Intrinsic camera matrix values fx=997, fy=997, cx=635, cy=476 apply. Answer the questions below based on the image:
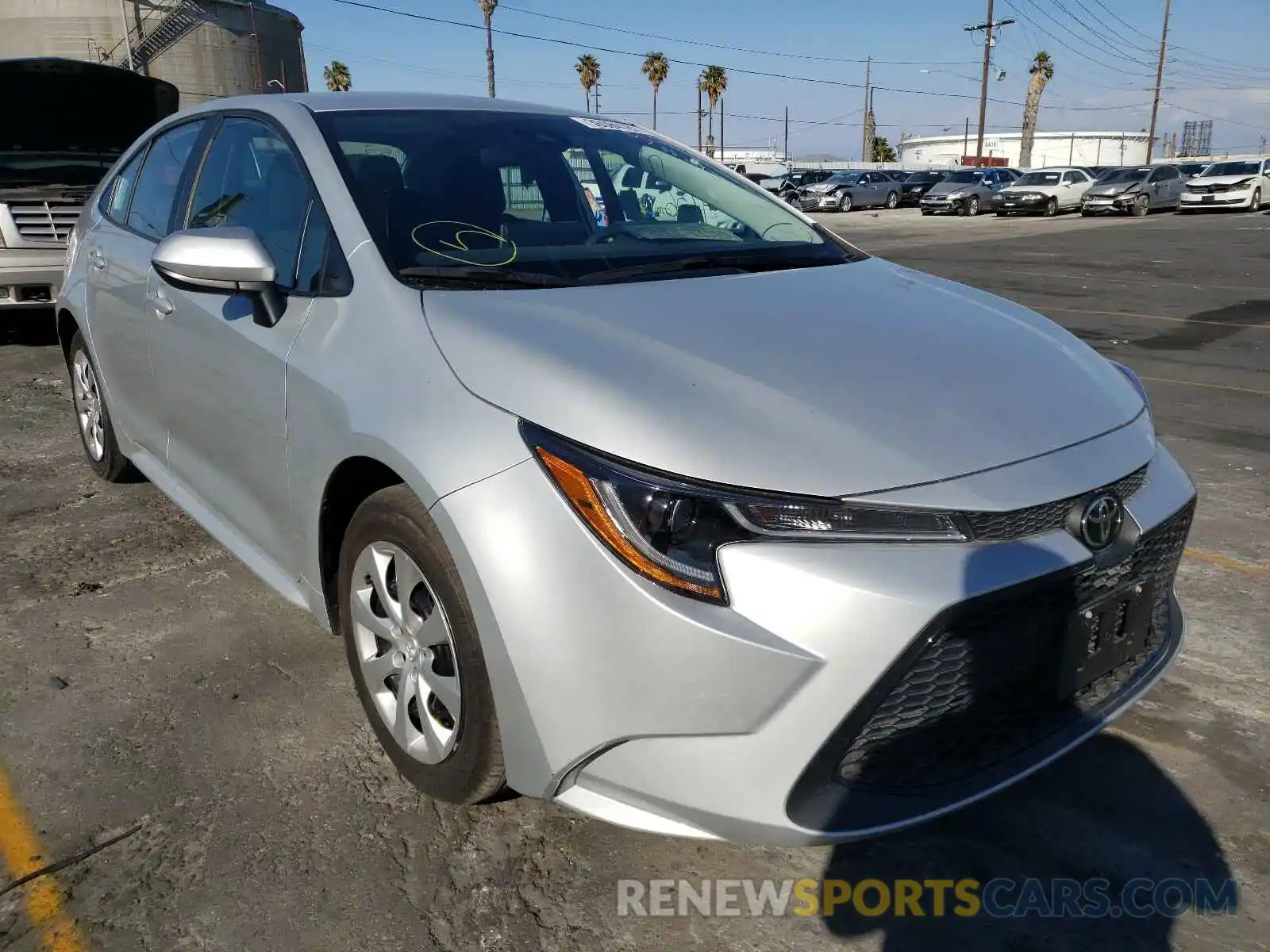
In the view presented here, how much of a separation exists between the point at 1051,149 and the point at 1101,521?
102229 mm

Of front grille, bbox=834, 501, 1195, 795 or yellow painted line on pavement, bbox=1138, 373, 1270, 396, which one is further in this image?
yellow painted line on pavement, bbox=1138, 373, 1270, 396

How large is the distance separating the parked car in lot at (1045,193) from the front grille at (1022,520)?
104ft

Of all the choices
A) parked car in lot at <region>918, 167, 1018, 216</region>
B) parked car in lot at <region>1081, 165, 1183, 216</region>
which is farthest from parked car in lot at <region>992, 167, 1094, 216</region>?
parked car in lot at <region>1081, 165, 1183, 216</region>

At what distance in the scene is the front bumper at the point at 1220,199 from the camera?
29250 mm

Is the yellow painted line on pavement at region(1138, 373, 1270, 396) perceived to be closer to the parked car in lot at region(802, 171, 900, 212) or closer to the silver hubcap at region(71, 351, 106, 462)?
the silver hubcap at region(71, 351, 106, 462)

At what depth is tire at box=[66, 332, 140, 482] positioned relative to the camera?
4266mm

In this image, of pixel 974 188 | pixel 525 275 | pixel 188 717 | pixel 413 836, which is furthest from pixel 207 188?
pixel 974 188

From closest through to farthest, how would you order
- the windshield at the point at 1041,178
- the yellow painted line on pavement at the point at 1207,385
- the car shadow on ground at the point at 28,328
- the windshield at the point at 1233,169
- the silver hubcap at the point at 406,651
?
the silver hubcap at the point at 406,651, the yellow painted line on pavement at the point at 1207,385, the car shadow on ground at the point at 28,328, the windshield at the point at 1233,169, the windshield at the point at 1041,178

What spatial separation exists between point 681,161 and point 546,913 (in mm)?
2535

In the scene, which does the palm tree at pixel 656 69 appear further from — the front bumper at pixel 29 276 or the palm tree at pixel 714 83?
the front bumper at pixel 29 276

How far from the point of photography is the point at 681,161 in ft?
11.6

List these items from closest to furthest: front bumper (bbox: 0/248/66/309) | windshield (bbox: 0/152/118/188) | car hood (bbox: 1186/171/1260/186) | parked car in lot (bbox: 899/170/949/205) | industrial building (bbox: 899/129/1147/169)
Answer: front bumper (bbox: 0/248/66/309), windshield (bbox: 0/152/118/188), car hood (bbox: 1186/171/1260/186), parked car in lot (bbox: 899/170/949/205), industrial building (bbox: 899/129/1147/169)

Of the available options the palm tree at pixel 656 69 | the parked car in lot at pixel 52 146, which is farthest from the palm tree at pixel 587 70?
the parked car in lot at pixel 52 146

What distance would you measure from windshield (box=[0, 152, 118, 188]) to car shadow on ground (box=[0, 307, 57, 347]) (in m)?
1.03
